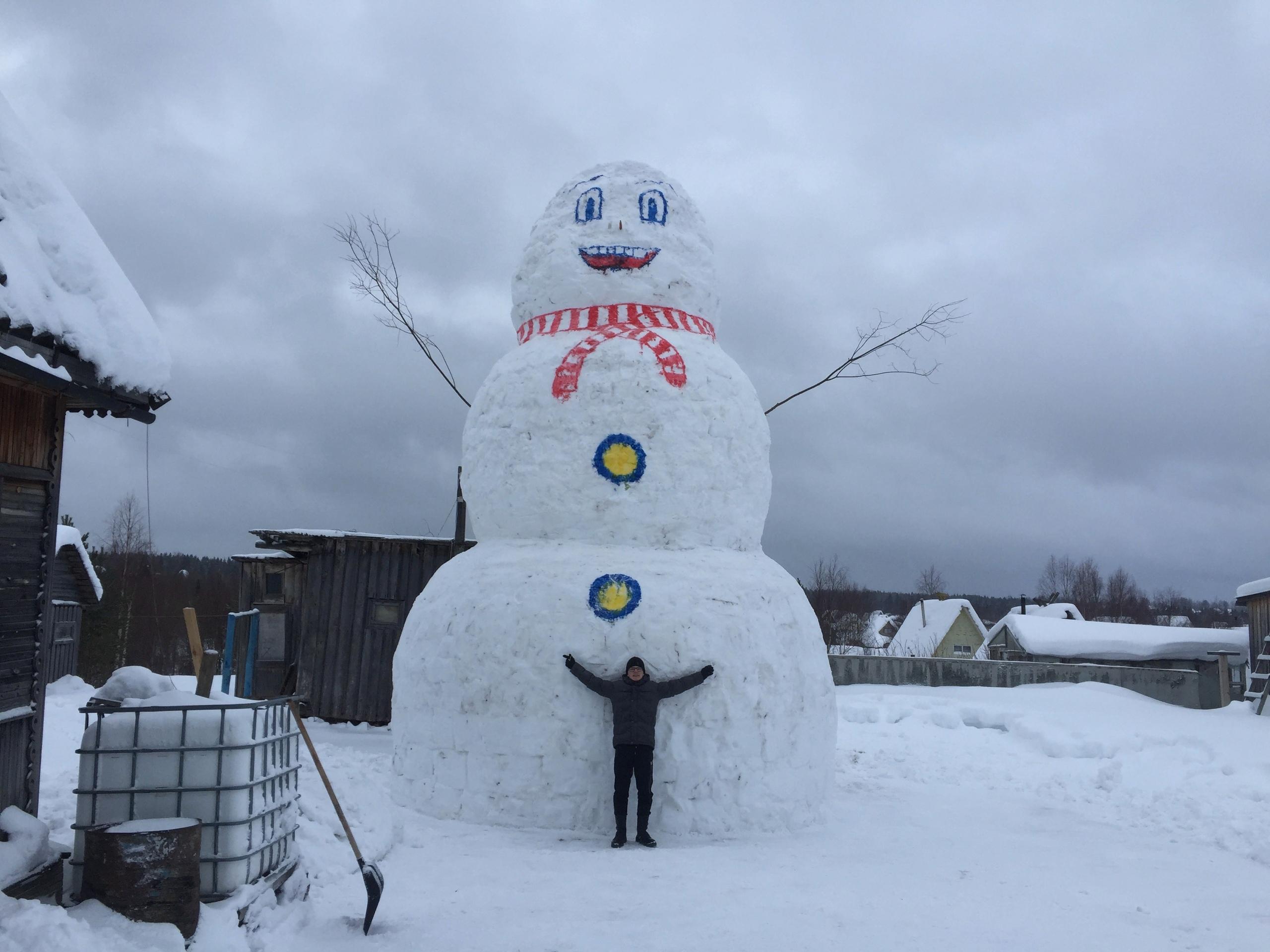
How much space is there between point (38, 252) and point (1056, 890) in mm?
7015

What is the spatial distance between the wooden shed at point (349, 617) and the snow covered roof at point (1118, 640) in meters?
14.9

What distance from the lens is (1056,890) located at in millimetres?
6000

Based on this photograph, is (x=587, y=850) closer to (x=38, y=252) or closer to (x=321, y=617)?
(x=38, y=252)

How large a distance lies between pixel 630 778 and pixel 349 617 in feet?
24.0

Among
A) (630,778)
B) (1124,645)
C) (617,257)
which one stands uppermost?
(617,257)

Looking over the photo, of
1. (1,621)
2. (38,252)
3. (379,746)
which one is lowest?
(379,746)

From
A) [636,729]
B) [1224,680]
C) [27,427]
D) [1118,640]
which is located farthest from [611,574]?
[1118,640]

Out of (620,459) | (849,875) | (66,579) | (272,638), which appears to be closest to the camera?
(849,875)

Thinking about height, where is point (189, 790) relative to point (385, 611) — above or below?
below

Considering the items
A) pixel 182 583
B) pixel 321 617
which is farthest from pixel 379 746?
pixel 182 583

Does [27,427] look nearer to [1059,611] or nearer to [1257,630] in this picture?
[1257,630]

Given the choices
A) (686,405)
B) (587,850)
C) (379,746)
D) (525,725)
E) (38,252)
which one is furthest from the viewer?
(379,746)

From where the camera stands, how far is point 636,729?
→ 22.3ft

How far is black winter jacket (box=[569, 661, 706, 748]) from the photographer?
6.80m
